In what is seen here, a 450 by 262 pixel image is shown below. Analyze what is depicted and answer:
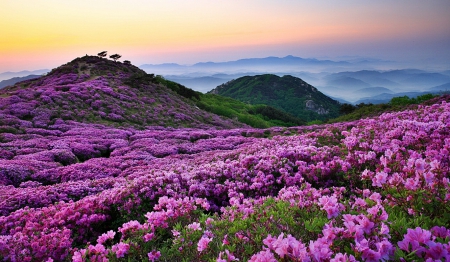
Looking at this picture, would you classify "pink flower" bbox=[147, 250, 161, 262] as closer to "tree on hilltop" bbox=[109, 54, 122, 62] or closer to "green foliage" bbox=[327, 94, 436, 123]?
"green foliage" bbox=[327, 94, 436, 123]

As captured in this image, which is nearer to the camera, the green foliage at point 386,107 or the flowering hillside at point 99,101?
the flowering hillside at point 99,101

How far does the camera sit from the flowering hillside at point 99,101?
2608 centimetres

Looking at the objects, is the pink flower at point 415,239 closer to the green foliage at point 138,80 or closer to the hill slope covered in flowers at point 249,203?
the hill slope covered in flowers at point 249,203

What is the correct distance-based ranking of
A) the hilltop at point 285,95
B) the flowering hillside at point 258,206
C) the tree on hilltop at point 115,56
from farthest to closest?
the hilltop at point 285,95, the tree on hilltop at point 115,56, the flowering hillside at point 258,206

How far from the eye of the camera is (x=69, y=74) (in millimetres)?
41000

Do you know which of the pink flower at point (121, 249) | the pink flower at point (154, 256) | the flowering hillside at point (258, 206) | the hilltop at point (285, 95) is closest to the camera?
the flowering hillside at point (258, 206)

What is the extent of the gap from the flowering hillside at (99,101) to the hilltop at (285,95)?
3650 inches

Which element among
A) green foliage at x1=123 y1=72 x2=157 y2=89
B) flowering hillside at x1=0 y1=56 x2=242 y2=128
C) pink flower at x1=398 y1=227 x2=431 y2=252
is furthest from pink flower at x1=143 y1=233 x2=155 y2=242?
green foliage at x1=123 y1=72 x2=157 y2=89

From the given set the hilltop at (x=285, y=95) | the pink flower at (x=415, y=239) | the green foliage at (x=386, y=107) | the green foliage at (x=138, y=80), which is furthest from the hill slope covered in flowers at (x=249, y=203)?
the hilltop at (x=285, y=95)

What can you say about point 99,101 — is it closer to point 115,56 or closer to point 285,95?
point 115,56

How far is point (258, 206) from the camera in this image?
5145mm

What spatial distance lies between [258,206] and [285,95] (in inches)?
6090

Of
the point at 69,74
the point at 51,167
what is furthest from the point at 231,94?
the point at 51,167

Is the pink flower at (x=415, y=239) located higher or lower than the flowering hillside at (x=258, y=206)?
higher
